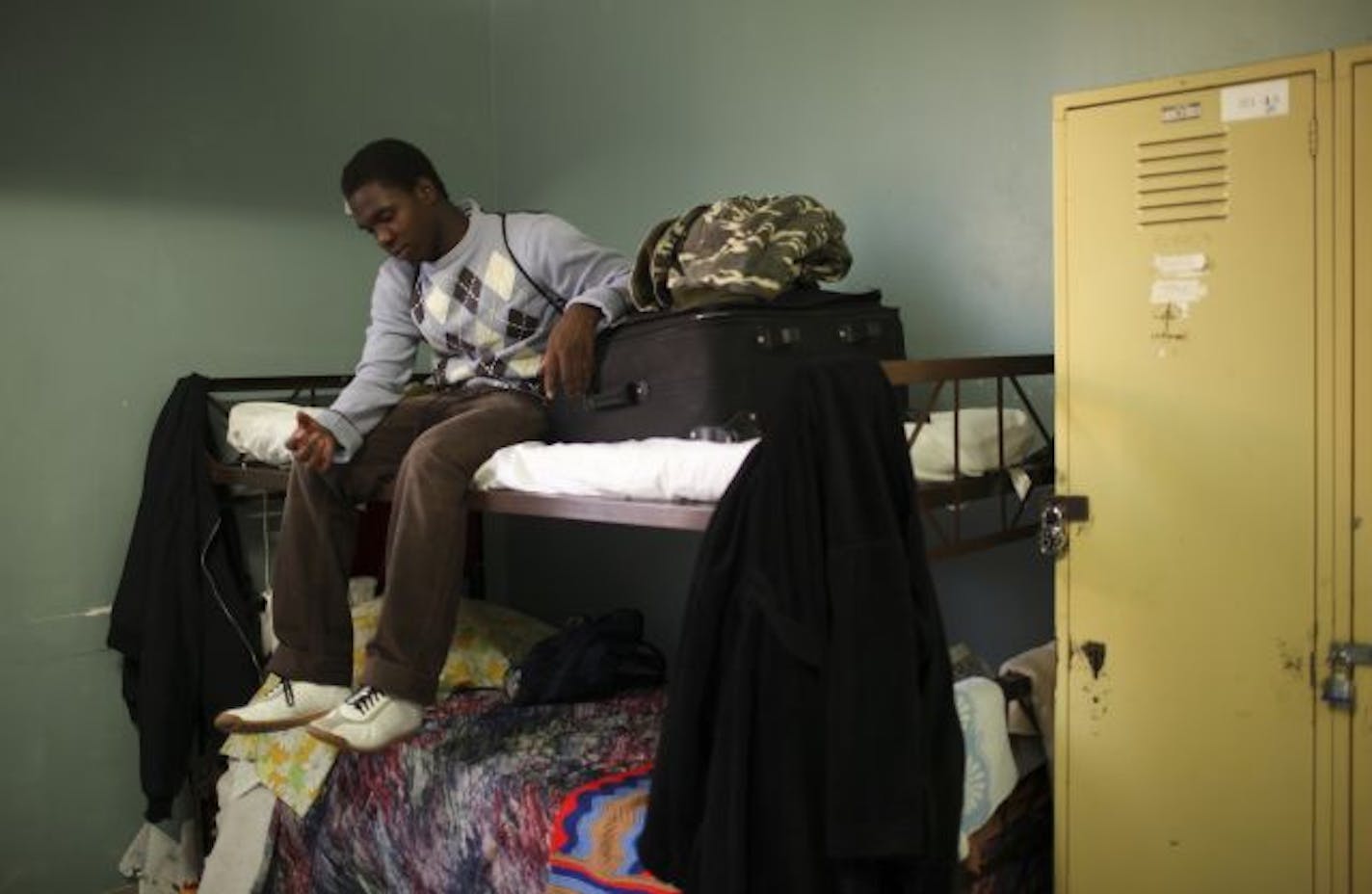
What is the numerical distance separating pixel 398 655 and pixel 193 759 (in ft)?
4.44

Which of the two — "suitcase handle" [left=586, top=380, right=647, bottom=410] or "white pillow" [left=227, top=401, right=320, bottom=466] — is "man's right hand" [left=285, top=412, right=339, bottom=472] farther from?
"suitcase handle" [left=586, top=380, right=647, bottom=410]

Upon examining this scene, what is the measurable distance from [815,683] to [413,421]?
4.78ft

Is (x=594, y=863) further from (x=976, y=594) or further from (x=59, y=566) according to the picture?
(x=59, y=566)

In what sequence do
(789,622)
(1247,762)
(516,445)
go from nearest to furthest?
(789,622)
(1247,762)
(516,445)

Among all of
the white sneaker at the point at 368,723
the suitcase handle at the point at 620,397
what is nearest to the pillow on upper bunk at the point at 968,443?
the suitcase handle at the point at 620,397

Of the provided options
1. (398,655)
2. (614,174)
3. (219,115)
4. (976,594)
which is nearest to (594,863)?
(398,655)

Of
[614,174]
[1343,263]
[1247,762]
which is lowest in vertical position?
[1247,762]

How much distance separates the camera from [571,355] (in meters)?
2.25

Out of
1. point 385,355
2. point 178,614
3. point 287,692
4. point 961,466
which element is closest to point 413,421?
point 385,355

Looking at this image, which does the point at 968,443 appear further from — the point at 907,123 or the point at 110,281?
the point at 110,281

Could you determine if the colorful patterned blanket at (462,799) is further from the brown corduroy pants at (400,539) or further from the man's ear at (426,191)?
the man's ear at (426,191)

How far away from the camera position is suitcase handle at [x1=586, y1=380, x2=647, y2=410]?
2.17 meters

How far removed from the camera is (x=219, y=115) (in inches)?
127

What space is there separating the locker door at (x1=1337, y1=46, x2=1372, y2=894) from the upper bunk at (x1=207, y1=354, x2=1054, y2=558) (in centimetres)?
55
